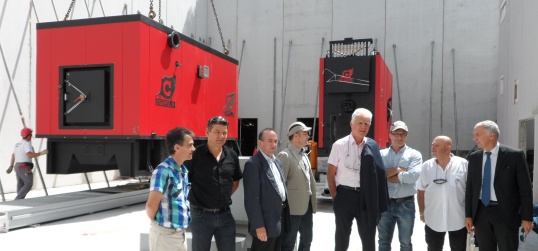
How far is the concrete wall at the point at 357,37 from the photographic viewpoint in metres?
14.8

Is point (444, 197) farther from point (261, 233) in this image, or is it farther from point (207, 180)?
point (207, 180)

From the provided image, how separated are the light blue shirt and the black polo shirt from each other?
5.19ft

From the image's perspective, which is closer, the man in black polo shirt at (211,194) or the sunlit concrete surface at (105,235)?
the man in black polo shirt at (211,194)

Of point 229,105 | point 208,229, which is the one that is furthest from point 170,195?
point 229,105

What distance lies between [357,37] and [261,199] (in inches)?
531

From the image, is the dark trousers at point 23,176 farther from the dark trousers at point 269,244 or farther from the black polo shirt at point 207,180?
the dark trousers at point 269,244

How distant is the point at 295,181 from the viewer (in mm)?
4102

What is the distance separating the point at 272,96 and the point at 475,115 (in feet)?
23.4

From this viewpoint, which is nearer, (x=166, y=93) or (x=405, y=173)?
(x=405, y=173)

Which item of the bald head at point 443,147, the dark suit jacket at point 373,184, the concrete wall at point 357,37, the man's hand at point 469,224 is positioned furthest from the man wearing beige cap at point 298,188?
the concrete wall at point 357,37

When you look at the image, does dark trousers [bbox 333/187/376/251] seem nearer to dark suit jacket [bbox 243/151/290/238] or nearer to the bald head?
dark suit jacket [bbox 243/151/290/238]

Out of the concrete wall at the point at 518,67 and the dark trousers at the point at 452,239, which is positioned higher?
the concrete wall at the point at 518,67

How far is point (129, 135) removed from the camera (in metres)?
7.02

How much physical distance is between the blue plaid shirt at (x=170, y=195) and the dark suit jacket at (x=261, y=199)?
614 millimetres
